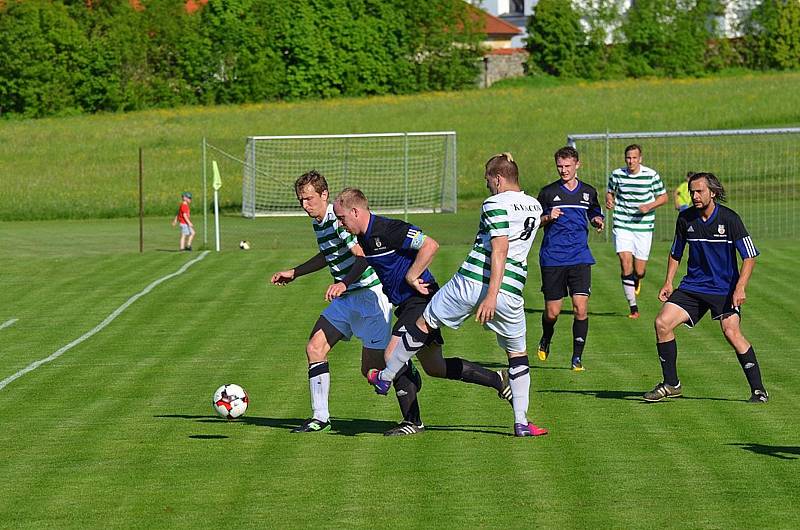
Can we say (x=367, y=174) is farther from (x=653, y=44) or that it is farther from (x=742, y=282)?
(x=653, y=44)

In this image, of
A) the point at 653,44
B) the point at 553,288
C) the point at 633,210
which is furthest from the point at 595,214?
the point at 653,44

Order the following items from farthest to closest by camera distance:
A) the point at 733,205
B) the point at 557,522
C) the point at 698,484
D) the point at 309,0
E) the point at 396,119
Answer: the point at 309,0
the point at 396,119
the point at 733,205
the point at 698,484
the point at 557,522

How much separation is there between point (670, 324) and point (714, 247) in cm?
76

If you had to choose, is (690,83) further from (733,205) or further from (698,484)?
(698,484)

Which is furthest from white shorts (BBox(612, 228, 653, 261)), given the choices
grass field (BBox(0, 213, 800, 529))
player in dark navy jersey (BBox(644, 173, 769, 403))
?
player in dark navy jersey (BBox(644, 173, 769, 403))

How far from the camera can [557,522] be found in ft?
26.3

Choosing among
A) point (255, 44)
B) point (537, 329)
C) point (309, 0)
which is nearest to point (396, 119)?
point (255, 44)

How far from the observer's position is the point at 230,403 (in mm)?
11508

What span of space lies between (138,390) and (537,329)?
600cm

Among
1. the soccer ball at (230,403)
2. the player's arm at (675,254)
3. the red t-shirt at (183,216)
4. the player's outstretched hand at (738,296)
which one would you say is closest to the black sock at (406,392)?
the soccer ball at (230,403)

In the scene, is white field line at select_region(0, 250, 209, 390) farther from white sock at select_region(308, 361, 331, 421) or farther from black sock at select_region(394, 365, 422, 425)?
black sock at select_region(394, 365, 422, 425)

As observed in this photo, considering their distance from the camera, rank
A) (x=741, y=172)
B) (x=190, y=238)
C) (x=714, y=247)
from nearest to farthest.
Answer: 1. (x=714, y=247)
2. (x=190, y=238)
3. (x=741, y=172)

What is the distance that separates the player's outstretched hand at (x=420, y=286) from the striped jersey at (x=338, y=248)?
1.84 feet

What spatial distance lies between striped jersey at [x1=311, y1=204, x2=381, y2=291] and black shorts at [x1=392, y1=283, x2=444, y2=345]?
45 cm
